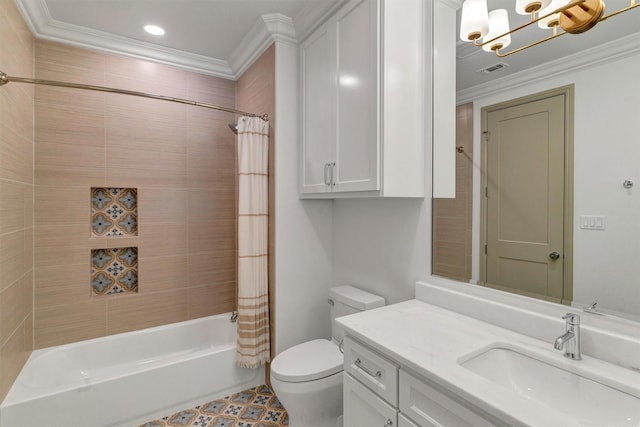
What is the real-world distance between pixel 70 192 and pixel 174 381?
1503 mm

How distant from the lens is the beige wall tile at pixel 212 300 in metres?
2.71

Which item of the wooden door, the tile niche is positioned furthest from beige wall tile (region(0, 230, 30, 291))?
the wooden door

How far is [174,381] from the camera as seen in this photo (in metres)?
2.06

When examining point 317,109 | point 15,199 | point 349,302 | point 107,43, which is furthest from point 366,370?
point 107,43

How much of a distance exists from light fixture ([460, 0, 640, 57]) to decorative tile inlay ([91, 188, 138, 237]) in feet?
8.17

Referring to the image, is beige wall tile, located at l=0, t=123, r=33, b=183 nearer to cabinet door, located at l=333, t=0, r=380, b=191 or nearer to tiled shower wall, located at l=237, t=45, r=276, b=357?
tiled shower wall, located at l=237, t=45, r=276, b=357

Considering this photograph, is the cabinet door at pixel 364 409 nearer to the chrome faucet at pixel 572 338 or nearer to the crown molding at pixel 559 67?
the chrome faucet at pixel 572 338

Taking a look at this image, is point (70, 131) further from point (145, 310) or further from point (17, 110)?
point (145, 310)

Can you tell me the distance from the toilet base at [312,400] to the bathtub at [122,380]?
68 centimetres

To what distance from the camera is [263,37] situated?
2.21 metres

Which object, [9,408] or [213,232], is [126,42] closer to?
[213,232]

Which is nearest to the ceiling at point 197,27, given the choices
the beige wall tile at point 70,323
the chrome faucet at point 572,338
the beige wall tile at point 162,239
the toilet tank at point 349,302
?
the chrome faucet at point 572,338

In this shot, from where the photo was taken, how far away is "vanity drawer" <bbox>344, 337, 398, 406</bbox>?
3.59ft

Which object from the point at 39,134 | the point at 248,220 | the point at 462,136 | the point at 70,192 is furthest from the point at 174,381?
the point at 462,136
